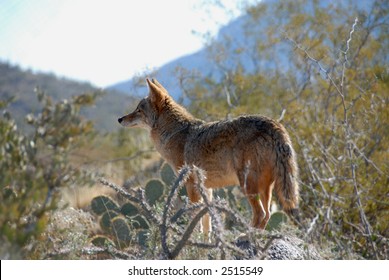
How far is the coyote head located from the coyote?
0.06m

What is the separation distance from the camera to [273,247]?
591cm

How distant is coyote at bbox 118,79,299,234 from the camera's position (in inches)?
Answer: 245

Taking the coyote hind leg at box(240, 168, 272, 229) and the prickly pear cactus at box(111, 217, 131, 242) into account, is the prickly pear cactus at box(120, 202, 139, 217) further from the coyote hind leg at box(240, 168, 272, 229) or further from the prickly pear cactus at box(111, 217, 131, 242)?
the coyote hind leg at box(240, 168, 272, 229)

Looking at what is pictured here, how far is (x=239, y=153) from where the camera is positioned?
657 cm

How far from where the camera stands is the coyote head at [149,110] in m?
8.20

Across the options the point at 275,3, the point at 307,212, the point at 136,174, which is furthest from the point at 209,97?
the point at 307,212

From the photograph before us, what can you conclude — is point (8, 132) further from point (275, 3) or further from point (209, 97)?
point (275, 3)

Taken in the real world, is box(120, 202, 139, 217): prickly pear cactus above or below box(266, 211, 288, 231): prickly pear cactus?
above

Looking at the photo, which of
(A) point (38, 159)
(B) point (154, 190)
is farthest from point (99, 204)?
(A) point (38, 159)

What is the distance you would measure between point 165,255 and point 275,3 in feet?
57.5

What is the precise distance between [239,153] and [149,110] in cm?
205

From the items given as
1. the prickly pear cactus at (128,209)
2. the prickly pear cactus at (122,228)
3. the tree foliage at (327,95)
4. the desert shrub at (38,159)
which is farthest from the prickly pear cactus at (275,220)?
the desert shrub at (38,159)

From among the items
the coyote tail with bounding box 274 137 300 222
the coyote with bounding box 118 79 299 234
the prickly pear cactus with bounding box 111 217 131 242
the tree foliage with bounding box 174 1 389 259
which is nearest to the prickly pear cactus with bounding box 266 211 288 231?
the tree foliage with bounding box 174 1 389 259

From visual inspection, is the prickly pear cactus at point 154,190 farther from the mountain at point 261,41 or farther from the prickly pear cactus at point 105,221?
the mountain at point 261,41
